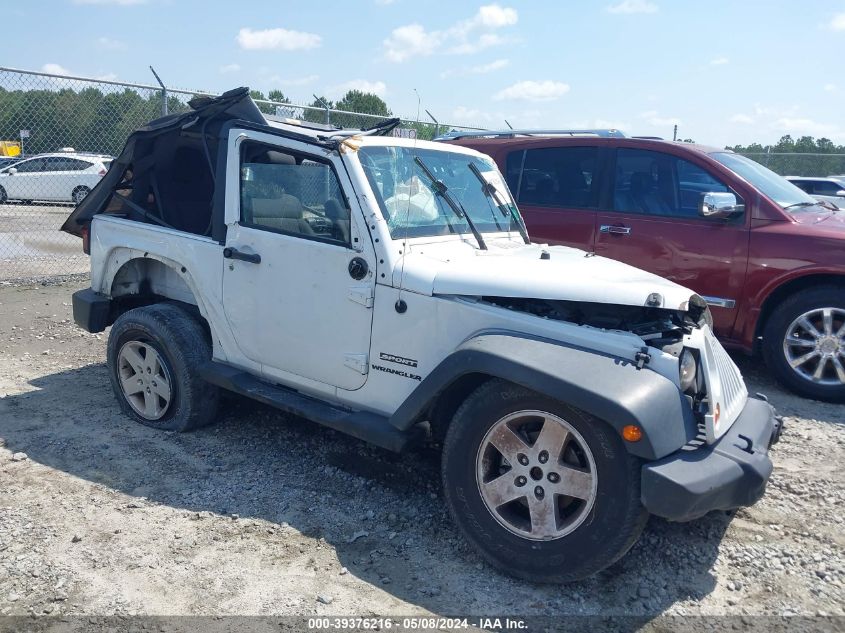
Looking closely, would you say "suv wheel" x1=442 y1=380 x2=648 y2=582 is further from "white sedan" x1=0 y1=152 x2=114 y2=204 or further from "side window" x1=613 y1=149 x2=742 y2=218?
"white sedan" x1=0 y1=152 x2=114 y2=204

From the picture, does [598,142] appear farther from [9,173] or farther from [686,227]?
[9,173]

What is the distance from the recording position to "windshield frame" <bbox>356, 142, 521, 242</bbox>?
3957 millimetres

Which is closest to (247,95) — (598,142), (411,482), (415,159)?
(415,159)

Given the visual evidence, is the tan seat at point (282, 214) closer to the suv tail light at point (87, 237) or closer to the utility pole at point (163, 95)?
the suv tail light at point (87, 237)

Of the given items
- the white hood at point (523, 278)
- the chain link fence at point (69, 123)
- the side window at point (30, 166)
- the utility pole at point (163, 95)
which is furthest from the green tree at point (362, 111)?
the white hood at point (523, 278)

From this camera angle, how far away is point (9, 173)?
17156mm

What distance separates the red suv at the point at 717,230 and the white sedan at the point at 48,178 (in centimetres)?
1259

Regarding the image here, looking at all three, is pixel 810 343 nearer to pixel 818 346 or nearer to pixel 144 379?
pixel 818 346

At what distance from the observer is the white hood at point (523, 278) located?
3.42 metres

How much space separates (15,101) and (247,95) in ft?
21.5

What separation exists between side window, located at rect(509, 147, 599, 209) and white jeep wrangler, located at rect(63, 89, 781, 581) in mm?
2139

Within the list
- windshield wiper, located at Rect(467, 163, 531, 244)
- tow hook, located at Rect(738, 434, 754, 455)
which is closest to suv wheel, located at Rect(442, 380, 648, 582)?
tow hook, located at Rect(738, 434, 754, 455)

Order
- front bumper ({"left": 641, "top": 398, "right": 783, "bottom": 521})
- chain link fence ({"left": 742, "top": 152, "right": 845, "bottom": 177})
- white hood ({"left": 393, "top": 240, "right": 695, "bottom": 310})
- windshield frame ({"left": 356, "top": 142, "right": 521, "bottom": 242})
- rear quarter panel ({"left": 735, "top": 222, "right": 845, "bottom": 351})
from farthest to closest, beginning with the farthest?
chain link fence ({"left": 742, "top": 152, "right": 845, "bottom": 177}), rear quarter panel ({"left": 735, "top": 222, "right": 845, "bottom": 351}), windshield frame ({"left": 356, "top": 142, "right": 521, "bottom": 242}), white hood ({"left": 393, "top": 240, "right": 695, "bottom": 310}), front bumper ({"left": 641, "top": 398, "right": 783, "bottom": 521})

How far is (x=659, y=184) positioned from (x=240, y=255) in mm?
3932
